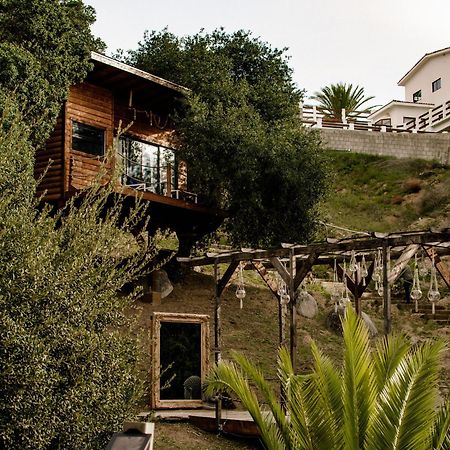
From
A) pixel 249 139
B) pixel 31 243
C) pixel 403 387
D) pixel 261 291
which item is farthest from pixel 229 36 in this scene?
pixel 403 387

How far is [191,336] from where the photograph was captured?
1568 centimetres

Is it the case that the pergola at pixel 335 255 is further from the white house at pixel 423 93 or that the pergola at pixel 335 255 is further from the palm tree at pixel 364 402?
the white house at pixel 423 93

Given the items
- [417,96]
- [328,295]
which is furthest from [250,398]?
[417,96]

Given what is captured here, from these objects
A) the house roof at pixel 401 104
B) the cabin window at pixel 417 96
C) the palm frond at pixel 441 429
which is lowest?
the palm frond at pixel 441 429

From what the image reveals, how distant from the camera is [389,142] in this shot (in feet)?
141

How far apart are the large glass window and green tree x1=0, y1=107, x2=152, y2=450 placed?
39.0ft

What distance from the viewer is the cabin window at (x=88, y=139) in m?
21.9

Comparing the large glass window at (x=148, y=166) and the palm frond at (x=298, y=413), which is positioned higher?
the large glass window at (x=148, y=166)

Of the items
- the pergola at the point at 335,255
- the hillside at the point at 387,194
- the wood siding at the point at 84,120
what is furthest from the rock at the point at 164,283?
the hillside at the point at 387,194

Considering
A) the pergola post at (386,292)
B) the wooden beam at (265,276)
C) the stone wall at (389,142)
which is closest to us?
the pergola post at (386,292)

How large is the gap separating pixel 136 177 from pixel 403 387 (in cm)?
1636

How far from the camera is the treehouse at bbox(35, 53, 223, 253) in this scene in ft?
70.3

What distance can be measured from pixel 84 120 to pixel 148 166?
2598 millimetres

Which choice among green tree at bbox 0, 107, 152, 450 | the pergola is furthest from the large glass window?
green tree at bbox 0, 107, 152, 450
